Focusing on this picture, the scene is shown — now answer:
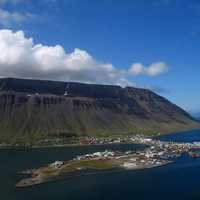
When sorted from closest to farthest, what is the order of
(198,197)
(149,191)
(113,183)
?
1. (198,197)
2. (149,191)
3. (113,183)

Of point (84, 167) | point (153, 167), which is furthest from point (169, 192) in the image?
point (84, 167)

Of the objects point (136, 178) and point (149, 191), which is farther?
point (136, 178)

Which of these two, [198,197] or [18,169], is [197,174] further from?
[18,169]

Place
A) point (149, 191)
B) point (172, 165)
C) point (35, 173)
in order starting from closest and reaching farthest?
1. point (149, 191)
2. point (35, 173)
3. point (172, 165)

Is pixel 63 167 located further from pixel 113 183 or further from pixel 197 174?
pixel 197 174

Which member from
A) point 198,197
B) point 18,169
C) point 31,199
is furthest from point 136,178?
point 18,169

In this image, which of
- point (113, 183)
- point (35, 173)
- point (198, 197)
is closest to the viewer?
point (198, 197)

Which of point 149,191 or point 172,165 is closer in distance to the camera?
point 149,191

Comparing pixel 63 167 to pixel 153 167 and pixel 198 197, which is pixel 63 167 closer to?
pixel 153 167
